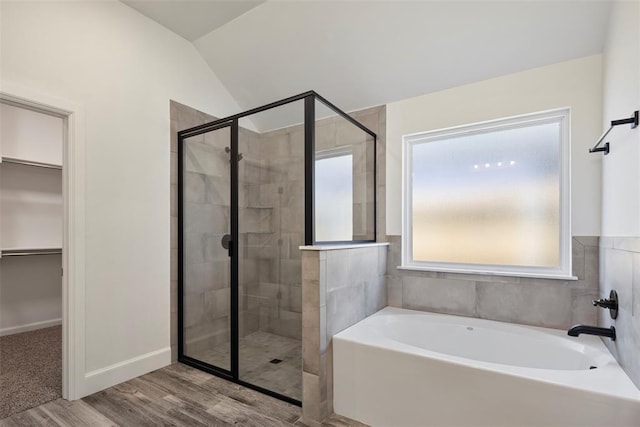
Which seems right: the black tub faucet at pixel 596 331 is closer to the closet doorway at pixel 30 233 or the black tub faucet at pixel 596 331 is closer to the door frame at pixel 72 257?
the door frame at pixel 72 257

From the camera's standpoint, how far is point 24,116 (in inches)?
135

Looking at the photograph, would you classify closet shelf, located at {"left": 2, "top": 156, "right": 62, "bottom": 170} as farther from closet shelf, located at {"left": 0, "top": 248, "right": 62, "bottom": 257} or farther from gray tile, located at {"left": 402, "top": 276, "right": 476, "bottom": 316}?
gray tile, located at {"left": 402, "top": 276, "right": 476, "bottom": 316}

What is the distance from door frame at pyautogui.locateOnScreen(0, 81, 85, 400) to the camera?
2076mm

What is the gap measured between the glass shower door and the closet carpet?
0.92 m

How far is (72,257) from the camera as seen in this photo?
6.84 feet

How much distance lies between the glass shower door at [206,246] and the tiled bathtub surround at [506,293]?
1468 mm

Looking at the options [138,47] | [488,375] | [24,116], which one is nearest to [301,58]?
[138,47]

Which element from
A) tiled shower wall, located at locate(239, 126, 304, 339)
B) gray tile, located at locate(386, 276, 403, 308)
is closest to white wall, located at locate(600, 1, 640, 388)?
gray tile, located at locate(386, 276, 403, 308)

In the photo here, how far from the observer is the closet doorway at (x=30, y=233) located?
3242 millimetres

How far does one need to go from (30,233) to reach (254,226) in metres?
2.79

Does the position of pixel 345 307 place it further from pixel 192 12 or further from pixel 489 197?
pixel 192 12

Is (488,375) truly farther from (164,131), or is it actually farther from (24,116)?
(24,116)

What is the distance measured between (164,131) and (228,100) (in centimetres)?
84

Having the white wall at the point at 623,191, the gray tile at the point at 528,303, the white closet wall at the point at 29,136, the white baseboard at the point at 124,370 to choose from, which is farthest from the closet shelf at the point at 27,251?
the white wall at the point at 623,191
